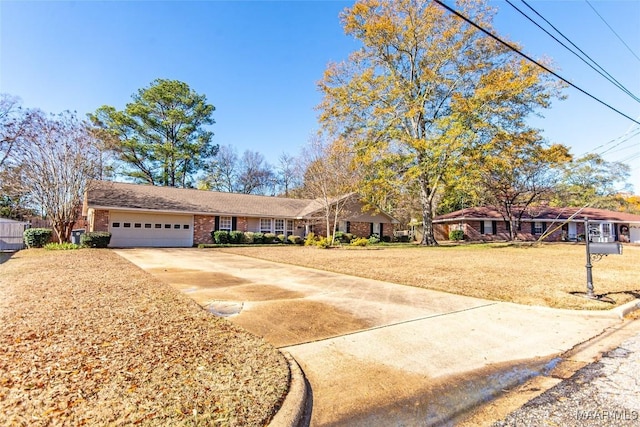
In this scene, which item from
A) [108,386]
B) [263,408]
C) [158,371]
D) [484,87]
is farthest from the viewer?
[484,87]

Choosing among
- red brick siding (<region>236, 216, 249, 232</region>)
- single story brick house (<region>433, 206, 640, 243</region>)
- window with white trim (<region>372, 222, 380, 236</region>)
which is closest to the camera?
red brick siding (<region>236, 216, 249, 232</region>)

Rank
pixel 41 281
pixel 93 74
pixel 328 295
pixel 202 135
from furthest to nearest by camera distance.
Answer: pixel 202 135 < pixel 93 74 < pixel 41 281 < pixel 328 295

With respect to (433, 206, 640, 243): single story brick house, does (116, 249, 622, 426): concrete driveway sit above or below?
below

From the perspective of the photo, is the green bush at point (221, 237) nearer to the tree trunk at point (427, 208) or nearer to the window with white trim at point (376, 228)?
the window with white trim at point (376, 228)

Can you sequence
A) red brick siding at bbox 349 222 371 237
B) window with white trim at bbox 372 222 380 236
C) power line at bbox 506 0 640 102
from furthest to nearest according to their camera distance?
window with white trim at bbox 372 222 380 236 < red brick siding at bbox 349 222 371 237 < power line at bbox 506 0 640 102

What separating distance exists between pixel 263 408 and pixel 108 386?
137 cm

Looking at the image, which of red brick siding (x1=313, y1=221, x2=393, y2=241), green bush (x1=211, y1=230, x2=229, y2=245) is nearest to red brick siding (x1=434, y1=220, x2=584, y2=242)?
red brick siding (x1=313, y1=221, x2=393, y2=241)

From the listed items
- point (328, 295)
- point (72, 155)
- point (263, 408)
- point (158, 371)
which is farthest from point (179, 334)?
point (72, 155)

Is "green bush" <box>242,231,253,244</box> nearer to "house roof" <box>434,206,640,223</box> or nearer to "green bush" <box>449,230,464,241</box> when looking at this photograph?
"green bush" <box>449,230,464,241</box>

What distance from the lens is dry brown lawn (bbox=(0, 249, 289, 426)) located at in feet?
7.88

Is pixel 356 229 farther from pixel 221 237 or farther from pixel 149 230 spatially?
pixel 149 230

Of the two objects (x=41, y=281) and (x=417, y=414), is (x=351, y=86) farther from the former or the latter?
(x=417, y=414)

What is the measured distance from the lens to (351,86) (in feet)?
77.7

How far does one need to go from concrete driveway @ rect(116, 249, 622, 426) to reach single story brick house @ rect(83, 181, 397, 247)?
15861 mm
